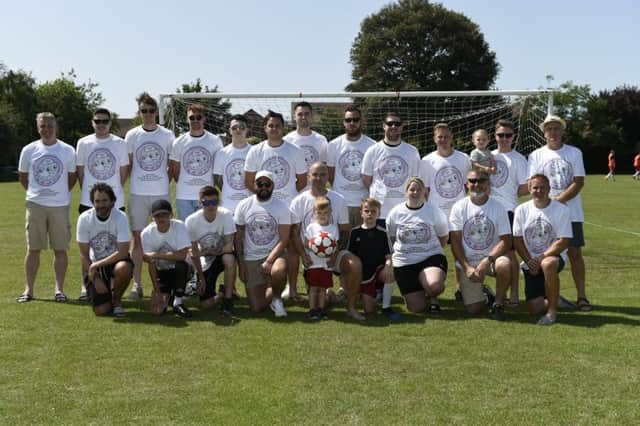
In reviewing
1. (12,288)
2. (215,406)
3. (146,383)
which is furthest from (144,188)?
(215,406)

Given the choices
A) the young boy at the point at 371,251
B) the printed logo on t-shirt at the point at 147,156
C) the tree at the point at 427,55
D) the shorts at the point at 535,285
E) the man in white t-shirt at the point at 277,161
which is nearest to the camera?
the shorts at the point at 535,285

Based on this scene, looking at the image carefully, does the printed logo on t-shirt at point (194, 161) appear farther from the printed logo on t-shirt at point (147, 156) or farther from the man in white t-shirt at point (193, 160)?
the printed logo on t-shirt at point (147, 156)

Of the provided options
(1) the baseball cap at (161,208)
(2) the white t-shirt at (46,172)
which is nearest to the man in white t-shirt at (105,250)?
(1) the baseball cap at (161,208)

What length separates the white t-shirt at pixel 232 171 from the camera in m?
7.98

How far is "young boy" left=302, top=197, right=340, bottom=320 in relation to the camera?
689cm

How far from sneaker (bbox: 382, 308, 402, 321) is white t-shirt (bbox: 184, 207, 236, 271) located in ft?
6.25

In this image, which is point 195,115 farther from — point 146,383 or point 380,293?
point 146,383

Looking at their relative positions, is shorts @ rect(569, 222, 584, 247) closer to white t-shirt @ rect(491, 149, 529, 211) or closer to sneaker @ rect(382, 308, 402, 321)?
Answer: white t-shirt @ rect(491, 149, 529, 211)

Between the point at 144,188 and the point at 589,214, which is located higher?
the point at 144,188

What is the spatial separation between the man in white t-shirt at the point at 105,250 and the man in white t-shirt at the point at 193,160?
3.29 ft

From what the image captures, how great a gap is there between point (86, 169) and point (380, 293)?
3.80 meters

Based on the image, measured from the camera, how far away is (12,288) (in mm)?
8414

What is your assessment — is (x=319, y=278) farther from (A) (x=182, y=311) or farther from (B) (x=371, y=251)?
(A) (x=182, y=311)

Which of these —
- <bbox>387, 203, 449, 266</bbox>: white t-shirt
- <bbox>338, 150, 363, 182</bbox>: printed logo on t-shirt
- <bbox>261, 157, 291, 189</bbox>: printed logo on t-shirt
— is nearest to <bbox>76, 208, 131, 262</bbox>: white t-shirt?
<bbox>261, 157, 291, 189</bbox>: printed logo on t-shirt
